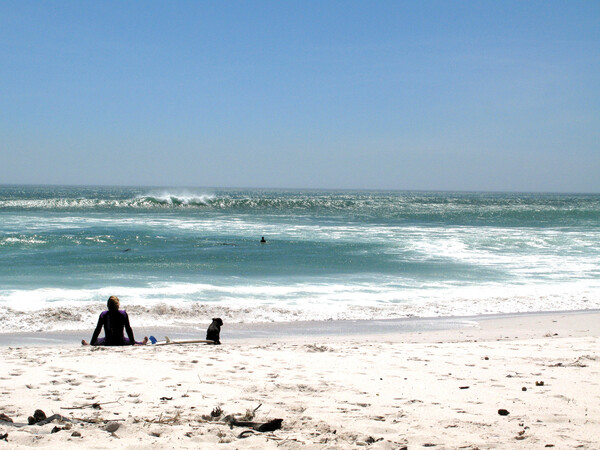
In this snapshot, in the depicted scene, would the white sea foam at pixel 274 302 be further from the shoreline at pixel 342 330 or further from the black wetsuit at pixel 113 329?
the black wetsuit at pixel 113 329

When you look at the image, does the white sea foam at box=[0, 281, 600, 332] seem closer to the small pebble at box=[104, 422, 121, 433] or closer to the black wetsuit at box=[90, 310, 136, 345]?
the black wetsuit at box=[90, 310, 136, 345]

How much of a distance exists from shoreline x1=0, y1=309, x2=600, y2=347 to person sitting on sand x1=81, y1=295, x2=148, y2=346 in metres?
0.77

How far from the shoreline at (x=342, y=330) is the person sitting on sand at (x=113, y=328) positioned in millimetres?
773

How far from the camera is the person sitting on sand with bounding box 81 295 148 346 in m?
7.38

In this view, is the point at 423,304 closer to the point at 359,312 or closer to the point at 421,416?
the point at 359,312

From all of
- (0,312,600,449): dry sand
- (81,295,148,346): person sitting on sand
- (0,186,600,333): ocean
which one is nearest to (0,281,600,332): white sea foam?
(0,186,600,333): ocean

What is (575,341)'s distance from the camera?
294 inches

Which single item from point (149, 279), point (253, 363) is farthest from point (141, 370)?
point (149, 279)

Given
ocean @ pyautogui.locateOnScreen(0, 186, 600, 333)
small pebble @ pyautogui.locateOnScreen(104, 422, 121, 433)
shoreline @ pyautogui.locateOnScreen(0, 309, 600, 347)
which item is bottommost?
shoreline @ pyautogui.locateOnScreen(0, 309, 600, 347)

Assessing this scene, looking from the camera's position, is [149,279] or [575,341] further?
[149,279]

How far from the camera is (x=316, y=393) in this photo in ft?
16.1

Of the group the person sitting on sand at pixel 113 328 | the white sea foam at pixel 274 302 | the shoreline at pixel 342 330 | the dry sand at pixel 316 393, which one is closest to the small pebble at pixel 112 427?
the dry sand at pixel 316 393

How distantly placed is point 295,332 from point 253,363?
2.88 meters

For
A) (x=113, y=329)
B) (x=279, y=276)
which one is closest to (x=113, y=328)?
(x=113, y=329)
